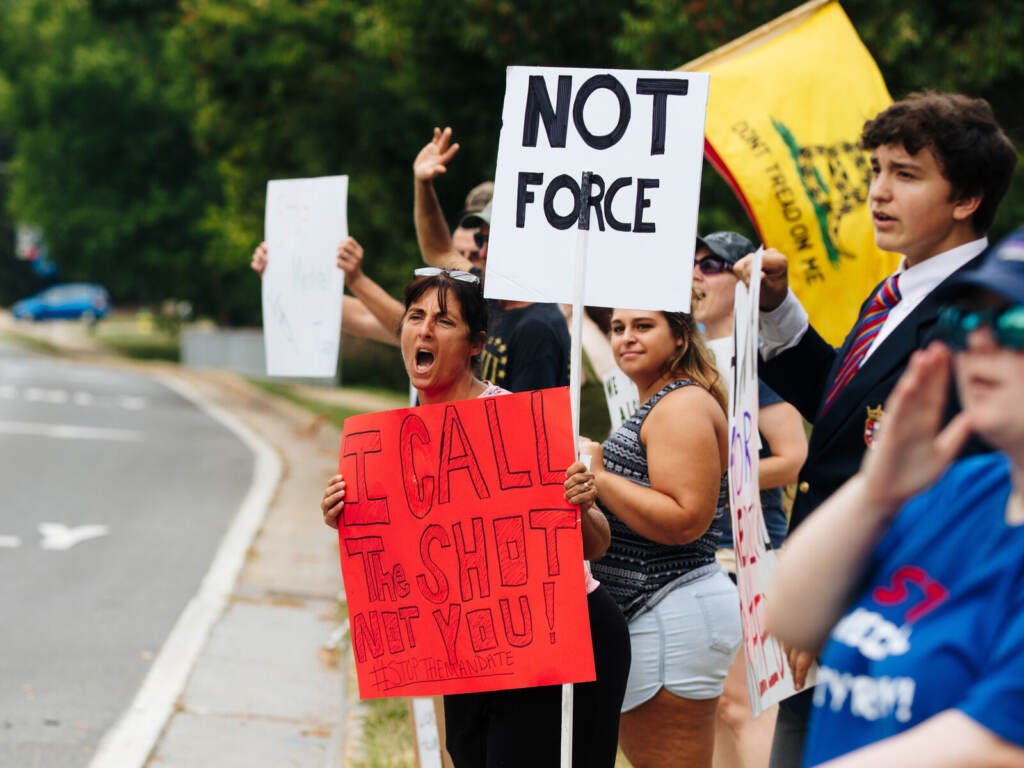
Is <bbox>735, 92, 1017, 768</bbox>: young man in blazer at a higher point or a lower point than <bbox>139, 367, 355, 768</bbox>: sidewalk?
higher

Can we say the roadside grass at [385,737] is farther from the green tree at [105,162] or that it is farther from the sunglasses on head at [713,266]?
the green tree at [105,162]

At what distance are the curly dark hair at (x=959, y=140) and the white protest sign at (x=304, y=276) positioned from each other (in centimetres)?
242

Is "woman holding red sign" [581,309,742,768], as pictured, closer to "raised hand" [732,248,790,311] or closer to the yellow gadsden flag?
"raised hand" [732,248,790,311]

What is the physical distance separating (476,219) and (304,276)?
2.05ft

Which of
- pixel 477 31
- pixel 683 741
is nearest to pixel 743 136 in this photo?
pixel 683 741

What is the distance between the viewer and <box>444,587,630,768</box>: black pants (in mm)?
3611

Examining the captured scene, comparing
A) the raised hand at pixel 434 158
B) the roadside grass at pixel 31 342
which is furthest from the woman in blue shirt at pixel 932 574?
the roadside grass at pixel 31 342

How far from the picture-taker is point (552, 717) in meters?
3.65

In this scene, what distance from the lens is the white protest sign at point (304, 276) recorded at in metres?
5.23

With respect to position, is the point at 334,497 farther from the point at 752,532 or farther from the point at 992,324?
the point at 992,324

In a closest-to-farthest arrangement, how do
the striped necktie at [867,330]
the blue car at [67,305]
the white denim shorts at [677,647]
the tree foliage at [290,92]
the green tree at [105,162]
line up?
the striped necktie at [867,330], the white denim shorts at [677,647], the tree foliage at [290,92], the green tree at [105,162], the blue car at [67,305]

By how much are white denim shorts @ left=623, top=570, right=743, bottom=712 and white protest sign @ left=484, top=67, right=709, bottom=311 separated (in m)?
0.77

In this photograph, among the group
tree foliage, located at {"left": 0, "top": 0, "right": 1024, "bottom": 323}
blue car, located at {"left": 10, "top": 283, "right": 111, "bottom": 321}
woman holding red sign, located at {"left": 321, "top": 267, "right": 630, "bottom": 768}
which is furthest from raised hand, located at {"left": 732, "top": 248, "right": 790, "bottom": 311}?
blue car, located at {"left": 10, "top": 283, "right": 111, "bottom": 321}

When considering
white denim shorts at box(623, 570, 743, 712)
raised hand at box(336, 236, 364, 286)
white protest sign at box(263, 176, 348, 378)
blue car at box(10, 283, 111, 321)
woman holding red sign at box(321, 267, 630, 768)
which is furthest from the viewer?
blue car at box(10, 283, 111, 321)
